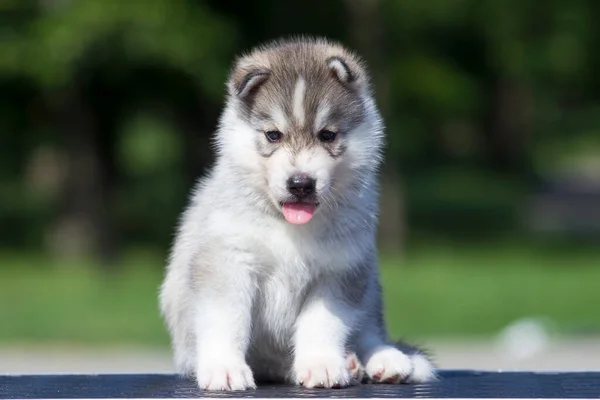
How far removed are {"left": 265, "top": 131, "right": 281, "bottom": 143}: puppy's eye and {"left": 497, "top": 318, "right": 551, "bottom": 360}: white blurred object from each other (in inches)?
385

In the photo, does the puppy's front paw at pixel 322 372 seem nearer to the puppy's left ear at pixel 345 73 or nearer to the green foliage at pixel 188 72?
the puppy's left ear at pixel 345 73

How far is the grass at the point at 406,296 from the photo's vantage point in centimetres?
1783

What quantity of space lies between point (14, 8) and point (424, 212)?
1708cm

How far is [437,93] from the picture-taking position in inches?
1048

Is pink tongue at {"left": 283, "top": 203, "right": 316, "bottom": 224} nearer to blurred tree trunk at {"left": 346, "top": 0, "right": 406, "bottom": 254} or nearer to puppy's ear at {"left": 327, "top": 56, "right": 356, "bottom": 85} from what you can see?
puppy's ear at {"left": 327, "top": 56, "right": 356, "bottom": 85}

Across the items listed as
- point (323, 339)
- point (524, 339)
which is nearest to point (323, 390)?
point (323, 339)


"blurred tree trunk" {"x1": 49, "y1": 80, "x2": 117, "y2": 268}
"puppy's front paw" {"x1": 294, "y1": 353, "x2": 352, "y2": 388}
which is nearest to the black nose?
"puppy's front paw" {"x1": 294, "y1": 353, "x2": 352, "y2": 388}

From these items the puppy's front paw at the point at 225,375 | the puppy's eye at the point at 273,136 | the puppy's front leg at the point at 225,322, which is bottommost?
the puppy's front paw at the point at 225,375

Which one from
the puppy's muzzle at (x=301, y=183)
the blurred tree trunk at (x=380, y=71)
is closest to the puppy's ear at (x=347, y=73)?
the puppy's muzzle at (x=301, y=183)

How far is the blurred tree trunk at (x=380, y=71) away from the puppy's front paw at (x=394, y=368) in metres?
18.7

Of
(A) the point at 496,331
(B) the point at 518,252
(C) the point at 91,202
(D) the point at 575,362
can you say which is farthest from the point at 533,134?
(D) the point at 575,362

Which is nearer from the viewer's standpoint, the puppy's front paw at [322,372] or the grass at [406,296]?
the puppy's front paw at [322,372]

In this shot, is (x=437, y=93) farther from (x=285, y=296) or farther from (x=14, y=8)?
(x=285, y=296)

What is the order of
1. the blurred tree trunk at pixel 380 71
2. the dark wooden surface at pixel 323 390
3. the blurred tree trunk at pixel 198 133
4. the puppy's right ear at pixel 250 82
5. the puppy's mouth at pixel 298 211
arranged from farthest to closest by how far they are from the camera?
the blurred tree trunk at pixel 198 133
the blurred tree trunk at pixel 380 71
the puppy's right ear at pixel 250 82
the puppy's mouth at pixel 298 211
the dark wooden surface at pixel 323 390
